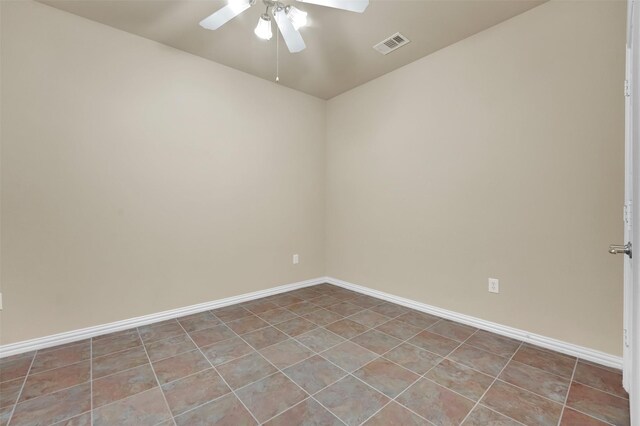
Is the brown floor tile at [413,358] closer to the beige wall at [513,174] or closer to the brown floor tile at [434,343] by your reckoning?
the brown floor tile at [434,343]

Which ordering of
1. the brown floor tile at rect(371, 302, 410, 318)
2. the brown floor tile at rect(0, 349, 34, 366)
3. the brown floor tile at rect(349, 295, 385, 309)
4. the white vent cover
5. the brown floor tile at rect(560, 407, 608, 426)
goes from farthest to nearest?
the brown floor tile at rect(349, 295, 385, 309) → the brown floor tile at rect(371, 302, 410, 318) → the white vent cover → the brown floor tile at rect(0, 349, 34, 366) → the brown floor tile at rect(560, 407, 608, 426)

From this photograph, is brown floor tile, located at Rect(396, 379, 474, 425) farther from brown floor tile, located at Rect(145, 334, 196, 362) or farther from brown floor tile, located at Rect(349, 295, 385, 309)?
brown floor tile, located at Rect(145, 334, 196, 362)

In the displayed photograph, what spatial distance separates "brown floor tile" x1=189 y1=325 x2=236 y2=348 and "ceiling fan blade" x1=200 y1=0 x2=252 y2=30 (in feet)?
7.51

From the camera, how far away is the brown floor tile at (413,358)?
6.12 ft

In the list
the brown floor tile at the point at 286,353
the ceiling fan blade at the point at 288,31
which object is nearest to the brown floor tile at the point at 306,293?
the brown floor tile at the point at 286,353

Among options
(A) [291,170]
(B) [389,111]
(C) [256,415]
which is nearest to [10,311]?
(C) [256,415]

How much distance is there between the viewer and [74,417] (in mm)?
1432

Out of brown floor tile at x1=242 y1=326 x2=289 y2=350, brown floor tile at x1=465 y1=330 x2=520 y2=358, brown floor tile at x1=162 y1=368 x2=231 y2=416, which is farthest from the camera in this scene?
brown floor tile at x1=242 y1=326 x2=289 y2=350

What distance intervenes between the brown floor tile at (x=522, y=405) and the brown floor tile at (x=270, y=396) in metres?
1.02

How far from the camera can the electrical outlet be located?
2.35 metres

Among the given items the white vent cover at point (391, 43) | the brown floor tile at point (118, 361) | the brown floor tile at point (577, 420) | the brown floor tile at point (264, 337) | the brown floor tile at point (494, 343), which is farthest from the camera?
the white vent cover at point (391, 43)

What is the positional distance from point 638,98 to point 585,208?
47.0 inches

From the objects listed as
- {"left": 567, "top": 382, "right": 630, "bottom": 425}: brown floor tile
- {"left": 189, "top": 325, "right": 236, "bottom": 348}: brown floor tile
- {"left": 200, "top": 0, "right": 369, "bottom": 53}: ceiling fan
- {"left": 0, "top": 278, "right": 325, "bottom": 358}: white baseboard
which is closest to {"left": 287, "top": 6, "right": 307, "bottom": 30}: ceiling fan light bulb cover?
{"left": 200, "top": 0, "right": 369, "bottom": 53}: ceiling fan

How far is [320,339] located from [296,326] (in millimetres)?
327
